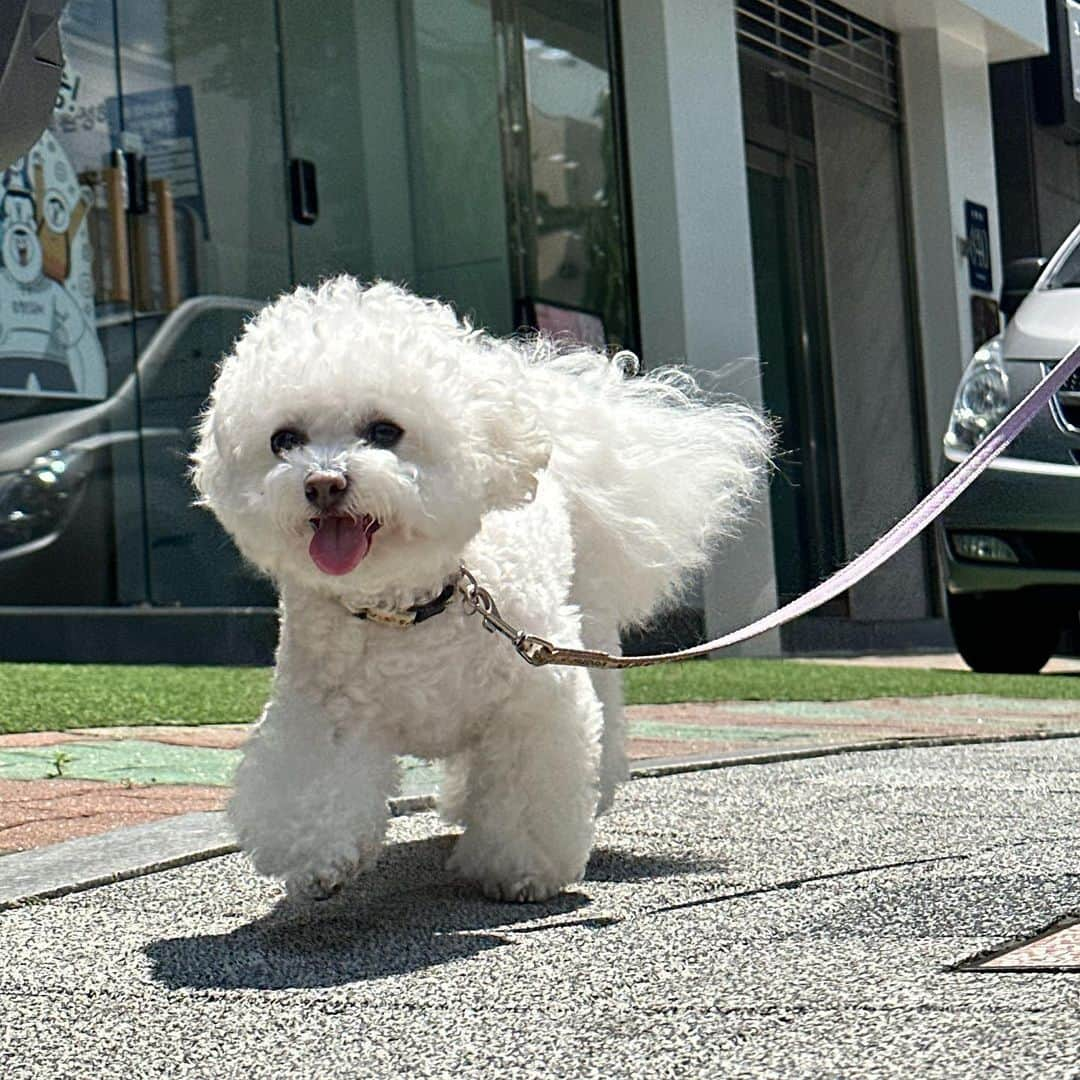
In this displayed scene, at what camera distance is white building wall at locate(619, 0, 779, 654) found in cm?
988

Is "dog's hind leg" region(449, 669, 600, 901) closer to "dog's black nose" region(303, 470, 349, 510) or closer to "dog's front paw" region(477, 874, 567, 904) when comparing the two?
"dog's front paw" region(477, 874, 567, 904)

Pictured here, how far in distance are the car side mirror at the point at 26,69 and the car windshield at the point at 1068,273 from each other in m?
5.93

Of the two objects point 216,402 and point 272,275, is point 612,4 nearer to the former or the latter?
point 272,275

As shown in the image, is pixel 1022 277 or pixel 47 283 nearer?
pixel 47 283

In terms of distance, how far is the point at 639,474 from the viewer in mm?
3678

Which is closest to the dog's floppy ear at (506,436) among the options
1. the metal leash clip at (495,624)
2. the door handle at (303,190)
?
the metal leash clip at (495,624)

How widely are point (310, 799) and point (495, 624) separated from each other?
396mm

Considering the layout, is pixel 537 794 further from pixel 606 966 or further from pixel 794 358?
pixel 794 358

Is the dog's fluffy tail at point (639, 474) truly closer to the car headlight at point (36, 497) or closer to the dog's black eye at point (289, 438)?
the dog's black eye at point (289, 438)

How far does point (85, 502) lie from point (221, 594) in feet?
2.37

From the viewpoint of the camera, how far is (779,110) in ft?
39.3

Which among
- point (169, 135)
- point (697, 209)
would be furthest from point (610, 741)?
point (697, 209)

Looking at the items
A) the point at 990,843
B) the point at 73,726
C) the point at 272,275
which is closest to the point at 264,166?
the point at 272,275

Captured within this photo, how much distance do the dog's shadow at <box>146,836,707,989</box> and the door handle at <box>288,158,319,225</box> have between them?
19.1 feet
